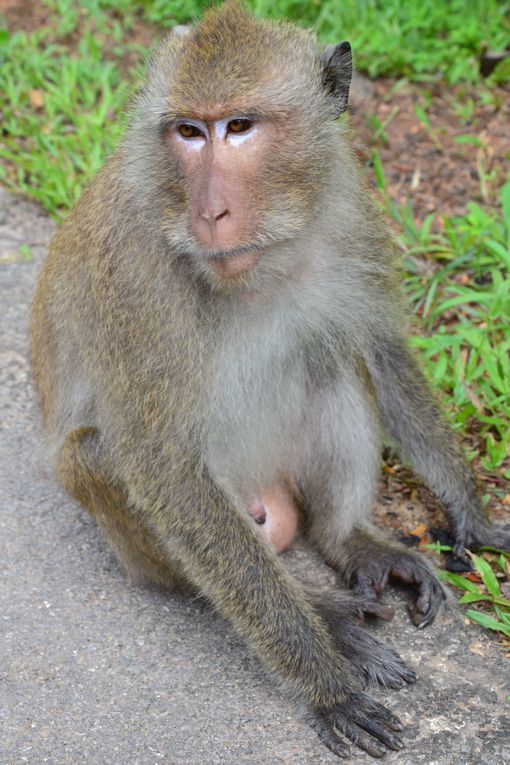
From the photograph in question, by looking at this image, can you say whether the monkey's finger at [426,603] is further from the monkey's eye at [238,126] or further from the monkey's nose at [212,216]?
the monkey's eye at [238,126]

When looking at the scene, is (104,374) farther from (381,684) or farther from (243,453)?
(381,684)

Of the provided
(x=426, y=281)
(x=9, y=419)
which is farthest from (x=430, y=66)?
(x=9, y=419)

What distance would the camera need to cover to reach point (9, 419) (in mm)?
4492

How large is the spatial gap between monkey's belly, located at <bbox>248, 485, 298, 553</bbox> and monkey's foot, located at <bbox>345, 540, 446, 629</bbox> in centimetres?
23

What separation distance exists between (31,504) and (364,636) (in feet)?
4.36

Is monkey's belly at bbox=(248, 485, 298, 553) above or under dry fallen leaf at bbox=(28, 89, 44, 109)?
under

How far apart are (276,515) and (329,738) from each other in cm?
87

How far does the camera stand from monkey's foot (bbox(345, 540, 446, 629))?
11.8 ft

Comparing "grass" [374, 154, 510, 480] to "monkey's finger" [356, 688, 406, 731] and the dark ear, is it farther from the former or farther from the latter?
the dark ear

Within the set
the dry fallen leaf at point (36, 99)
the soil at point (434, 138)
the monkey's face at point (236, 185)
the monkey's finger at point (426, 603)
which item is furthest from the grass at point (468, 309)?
the dry fallen leaf at point (36, 99)

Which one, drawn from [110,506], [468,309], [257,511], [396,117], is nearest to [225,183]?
[110,506]

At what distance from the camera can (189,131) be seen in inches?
120

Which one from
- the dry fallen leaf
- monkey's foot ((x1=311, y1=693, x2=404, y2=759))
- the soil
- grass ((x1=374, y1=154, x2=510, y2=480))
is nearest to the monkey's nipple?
monkey's foot ((x1=311, y1=693, x2=404, y2=759))

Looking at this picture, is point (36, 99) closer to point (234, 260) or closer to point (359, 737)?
point (234, 260)
